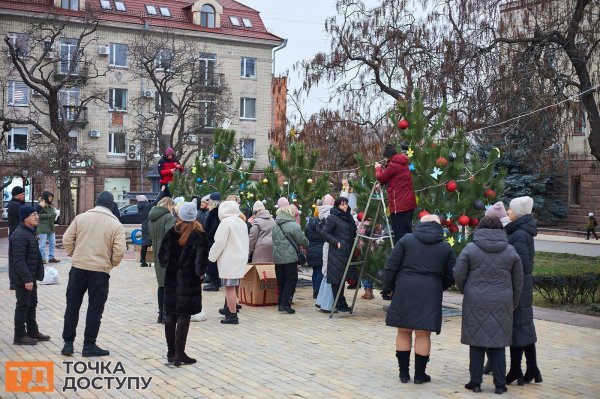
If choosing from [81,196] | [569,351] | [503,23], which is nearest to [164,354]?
[569,351]

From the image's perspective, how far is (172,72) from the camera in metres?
48.3

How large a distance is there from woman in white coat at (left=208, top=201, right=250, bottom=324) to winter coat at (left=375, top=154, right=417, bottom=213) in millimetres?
2173

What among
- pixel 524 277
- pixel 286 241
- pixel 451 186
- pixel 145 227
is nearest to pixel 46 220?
pixel 145 227

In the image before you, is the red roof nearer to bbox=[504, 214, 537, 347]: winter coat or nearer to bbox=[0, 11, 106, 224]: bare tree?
bbox=[0, 11, 106, 224]: bare tree

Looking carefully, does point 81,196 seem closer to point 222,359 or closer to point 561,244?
point 561,244

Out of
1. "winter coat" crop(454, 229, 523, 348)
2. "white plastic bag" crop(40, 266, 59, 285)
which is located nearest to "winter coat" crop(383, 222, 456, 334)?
"winter coat" crop(454, 229, 523, 348)

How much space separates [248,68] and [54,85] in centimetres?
1403

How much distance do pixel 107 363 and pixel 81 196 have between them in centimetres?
4639

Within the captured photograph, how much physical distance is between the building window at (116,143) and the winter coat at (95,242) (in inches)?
1868

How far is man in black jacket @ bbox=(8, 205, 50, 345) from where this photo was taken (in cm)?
1034

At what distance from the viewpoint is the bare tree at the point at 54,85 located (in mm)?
38719

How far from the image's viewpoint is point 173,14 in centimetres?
5881

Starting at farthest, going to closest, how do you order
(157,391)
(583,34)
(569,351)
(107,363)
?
(583,34)
(569,351)
(107,363)
(157,391)

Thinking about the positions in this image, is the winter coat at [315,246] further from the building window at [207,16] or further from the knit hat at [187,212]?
the building window at [207,16]
